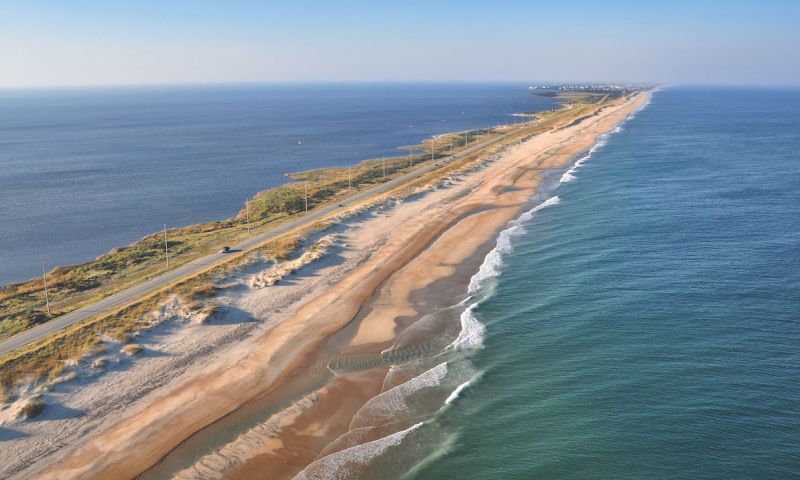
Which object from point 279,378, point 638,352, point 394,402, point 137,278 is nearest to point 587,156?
point 638,352

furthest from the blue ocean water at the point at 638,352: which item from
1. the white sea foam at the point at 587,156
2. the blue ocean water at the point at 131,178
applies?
the blue ocean water at the point at 131,178

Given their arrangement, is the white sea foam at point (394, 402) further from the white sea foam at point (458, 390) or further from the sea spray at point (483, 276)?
the sea spray at point (483, 276)

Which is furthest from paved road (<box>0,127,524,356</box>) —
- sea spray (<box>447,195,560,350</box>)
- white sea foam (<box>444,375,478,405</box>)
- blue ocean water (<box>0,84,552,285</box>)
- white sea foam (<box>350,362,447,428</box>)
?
white sea foam (<box>444,375,478,405</box>)

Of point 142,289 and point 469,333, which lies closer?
point 469,333

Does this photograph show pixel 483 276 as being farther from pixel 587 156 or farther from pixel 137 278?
pixel 587 156

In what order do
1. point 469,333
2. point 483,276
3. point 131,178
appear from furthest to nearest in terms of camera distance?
point 131,178
point 483,276
point 469,333

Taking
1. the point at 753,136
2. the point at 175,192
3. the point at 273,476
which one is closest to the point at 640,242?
the point at 273,476
